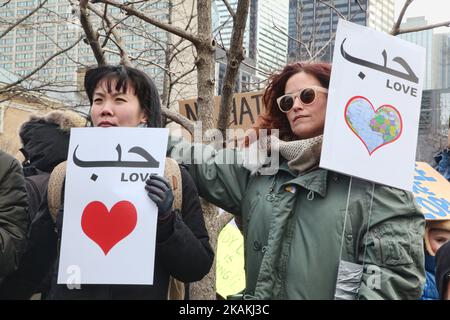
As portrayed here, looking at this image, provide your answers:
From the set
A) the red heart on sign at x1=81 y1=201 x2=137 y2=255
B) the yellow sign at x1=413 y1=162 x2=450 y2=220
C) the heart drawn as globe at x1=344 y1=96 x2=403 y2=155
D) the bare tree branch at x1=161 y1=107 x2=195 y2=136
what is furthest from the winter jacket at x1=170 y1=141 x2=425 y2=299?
the bare tree branch at x1=161 y1=107 x2=195 y2=136

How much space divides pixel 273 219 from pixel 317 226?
0.17 metres

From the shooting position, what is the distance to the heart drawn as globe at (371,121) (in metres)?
2.36

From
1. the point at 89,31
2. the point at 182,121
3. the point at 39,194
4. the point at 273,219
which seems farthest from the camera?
the point at 182,121

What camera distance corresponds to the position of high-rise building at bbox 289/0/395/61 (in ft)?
26.7

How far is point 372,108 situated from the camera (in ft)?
7.76

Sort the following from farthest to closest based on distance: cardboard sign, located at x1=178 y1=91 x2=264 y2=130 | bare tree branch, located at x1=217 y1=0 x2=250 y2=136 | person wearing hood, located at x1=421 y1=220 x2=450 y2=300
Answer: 1. cardboard sign, located at x1=178 y1=91 x2=264 y2=130
2. bare tree branch, located at x1=217 y1=0 x2=250 y2=136
3. person wearing hood, located at x1=421 y1=220 x2=450 y2=300

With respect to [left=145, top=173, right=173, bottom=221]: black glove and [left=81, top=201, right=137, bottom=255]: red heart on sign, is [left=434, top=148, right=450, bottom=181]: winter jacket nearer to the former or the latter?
[left=145, top=173, right=173, bottom=221]: black glove

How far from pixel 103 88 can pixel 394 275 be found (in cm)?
133

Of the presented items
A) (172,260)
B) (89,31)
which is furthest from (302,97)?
(89,31)

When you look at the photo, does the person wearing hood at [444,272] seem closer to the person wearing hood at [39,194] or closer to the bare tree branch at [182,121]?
the person wearing hood at [39,194]

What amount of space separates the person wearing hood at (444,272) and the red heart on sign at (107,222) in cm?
112

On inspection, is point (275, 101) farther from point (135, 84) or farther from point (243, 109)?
point (243, 109)

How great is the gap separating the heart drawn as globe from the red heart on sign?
0.89 metres
